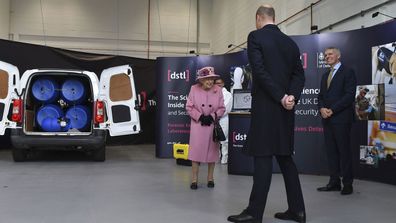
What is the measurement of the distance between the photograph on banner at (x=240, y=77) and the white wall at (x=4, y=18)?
8653 millimetres

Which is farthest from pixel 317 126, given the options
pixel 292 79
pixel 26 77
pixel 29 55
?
pixel 29 55

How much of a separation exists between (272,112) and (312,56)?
3406mm

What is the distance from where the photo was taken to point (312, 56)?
6.29 meters

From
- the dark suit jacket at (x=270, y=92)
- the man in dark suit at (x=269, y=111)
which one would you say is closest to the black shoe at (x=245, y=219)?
the man in dark suit at (x=269, y=111)

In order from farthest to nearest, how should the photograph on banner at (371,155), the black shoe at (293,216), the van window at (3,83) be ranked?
the van window at (3,83) < the photograph on banner at (371,155) < the black shoe at (293,216)

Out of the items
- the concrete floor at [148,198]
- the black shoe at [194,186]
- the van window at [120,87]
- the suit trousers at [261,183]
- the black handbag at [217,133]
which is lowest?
the concrete floor at [148,198]

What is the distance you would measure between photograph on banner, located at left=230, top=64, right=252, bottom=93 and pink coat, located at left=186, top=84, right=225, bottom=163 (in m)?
2.69

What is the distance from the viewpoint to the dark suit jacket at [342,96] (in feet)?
15.3

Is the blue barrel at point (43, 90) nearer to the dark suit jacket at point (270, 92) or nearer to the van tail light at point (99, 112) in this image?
the van tail light at point (99, 112)

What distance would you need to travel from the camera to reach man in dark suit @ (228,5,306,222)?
124 inches

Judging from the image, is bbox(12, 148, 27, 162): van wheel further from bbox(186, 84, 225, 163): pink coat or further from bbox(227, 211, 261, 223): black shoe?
bbox(227, 211, 261, 223): black shoe

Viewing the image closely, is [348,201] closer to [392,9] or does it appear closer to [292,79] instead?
[292,79]

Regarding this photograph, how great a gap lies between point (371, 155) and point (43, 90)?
17.8ft

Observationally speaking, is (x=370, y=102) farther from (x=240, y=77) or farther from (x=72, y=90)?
(x=72, y=90)
